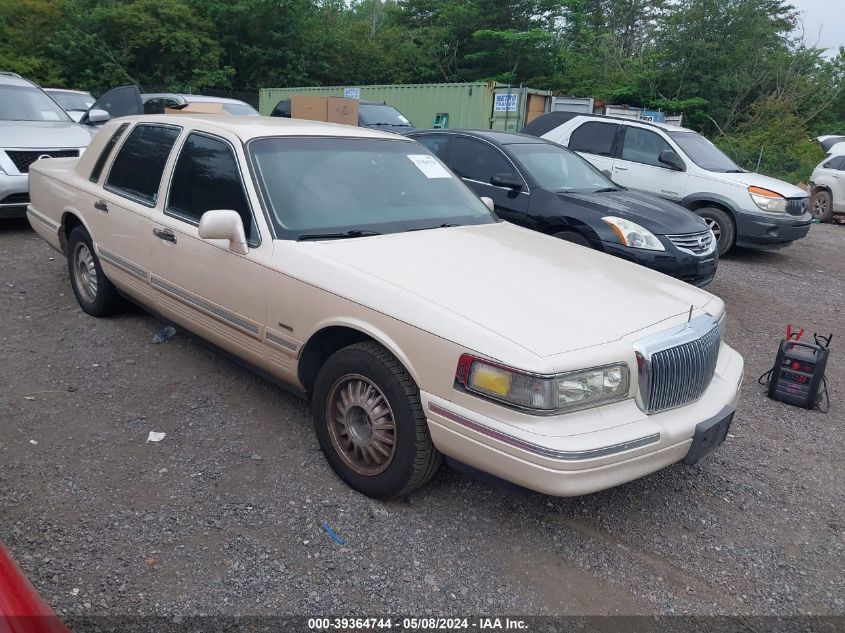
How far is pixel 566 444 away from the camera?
2533 millimetres

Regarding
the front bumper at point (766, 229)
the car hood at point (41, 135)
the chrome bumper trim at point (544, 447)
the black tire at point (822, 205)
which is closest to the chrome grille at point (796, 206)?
the front bumper at point (766, 229)

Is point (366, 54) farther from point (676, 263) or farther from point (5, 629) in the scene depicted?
point (5, 629)

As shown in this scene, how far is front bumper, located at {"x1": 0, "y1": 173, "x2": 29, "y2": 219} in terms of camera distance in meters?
7.59

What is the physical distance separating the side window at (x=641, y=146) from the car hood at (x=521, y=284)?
629 cm

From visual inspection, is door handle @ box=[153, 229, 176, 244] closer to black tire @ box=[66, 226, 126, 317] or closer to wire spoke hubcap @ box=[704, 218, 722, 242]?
black tire @ box=[66, 226, 126, 317]

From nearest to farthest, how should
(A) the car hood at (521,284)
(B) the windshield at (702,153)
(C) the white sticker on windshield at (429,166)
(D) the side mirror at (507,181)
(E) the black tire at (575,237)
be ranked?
(A) the car hood at (521,284) < (C) the white sticker on windshield at (429,166) < (E) the black tire at (575,237) < (D) the side mirror at (507,181) < (B) the windshield at (702,153)

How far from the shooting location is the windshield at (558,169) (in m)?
6.82

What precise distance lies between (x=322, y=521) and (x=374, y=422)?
51 centimetres

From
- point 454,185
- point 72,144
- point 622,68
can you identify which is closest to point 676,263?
point 454,185

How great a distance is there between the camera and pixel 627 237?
20.0 ft

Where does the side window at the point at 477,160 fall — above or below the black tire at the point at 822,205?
above

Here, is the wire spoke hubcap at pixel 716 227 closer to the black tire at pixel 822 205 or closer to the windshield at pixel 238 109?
the black tire at pixel 822 205

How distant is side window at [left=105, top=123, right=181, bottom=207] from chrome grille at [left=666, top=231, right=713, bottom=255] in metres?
4.41

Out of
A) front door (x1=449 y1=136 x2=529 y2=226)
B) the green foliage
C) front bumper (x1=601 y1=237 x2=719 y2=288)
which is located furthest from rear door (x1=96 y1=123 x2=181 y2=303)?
the green foliage
